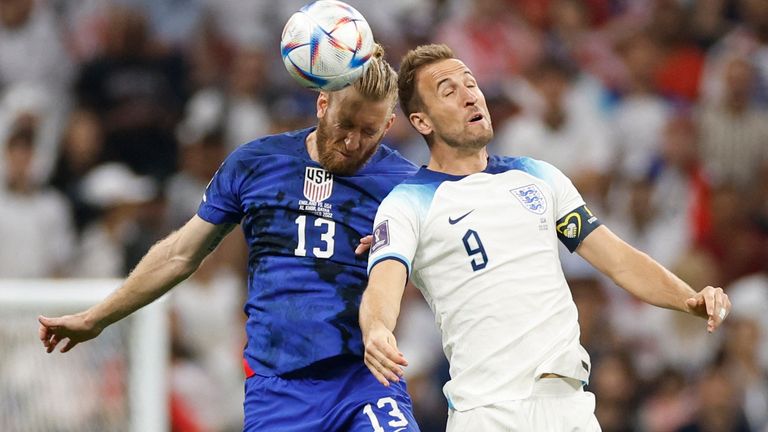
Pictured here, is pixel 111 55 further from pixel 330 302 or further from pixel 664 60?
pixel 330 302

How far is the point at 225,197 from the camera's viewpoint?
500cm

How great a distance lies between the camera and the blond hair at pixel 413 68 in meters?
4.94

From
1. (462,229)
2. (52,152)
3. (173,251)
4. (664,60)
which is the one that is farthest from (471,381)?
(664,60)

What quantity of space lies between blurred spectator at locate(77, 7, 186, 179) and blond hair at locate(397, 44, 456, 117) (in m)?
4.76

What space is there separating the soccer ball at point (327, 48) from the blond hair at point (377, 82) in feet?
0.16

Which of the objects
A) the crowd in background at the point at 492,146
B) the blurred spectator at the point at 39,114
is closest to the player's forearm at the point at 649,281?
the crowd in background at the point at 492,146

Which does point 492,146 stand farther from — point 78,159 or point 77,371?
point 77,371

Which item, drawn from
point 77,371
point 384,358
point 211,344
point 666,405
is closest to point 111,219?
point 211,344

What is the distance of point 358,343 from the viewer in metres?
4.73

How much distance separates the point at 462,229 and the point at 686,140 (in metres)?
6.13

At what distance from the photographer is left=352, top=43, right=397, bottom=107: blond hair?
475 cm

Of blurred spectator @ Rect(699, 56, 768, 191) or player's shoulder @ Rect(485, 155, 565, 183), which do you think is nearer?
player's shoulder @ Rect(485, 155, 565, 183)

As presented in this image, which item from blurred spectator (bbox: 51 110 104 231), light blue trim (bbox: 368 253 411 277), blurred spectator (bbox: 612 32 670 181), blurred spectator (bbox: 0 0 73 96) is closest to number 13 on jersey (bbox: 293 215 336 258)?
light blue trim (bbox: 368 253 411 277)

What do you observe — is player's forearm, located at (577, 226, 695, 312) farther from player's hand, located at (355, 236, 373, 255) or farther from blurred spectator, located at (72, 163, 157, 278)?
blurred spectator, located at (72, 163, 157, 278)
